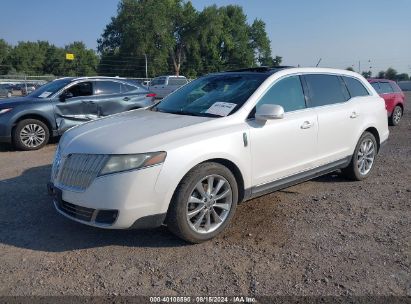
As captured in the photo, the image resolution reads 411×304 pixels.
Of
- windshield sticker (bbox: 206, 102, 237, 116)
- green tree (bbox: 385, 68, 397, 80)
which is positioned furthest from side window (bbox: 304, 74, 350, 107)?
green tree (bbox: 385, 68, 397, 80)

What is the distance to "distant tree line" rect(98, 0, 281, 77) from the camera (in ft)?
198

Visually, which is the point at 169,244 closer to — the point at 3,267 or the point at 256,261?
the point at 256,261

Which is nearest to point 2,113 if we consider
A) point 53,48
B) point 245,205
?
point 245,205

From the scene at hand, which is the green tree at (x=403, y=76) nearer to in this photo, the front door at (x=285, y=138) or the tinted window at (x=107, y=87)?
the tinted window at (x=107, y=87)

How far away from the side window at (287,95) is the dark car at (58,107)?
226 inches

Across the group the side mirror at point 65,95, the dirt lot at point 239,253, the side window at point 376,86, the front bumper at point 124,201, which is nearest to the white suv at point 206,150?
the front bumper at point 124,201

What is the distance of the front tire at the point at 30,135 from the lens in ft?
28.5

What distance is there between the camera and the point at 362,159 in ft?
20.0

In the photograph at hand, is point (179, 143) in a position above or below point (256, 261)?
above

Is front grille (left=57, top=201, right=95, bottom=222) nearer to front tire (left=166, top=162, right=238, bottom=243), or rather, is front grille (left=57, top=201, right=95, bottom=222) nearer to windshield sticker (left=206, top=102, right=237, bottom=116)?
front tire (left=166, top=162, right=238, bottom=243)

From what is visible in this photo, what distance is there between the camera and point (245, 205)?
198 inches

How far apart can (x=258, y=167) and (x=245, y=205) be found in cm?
85

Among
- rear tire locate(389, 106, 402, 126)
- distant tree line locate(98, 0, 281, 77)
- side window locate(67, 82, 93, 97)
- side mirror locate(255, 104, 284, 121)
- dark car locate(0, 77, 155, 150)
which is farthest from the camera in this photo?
distant tree line locate(98, 0, 281, 77)

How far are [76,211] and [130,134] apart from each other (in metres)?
0.86
